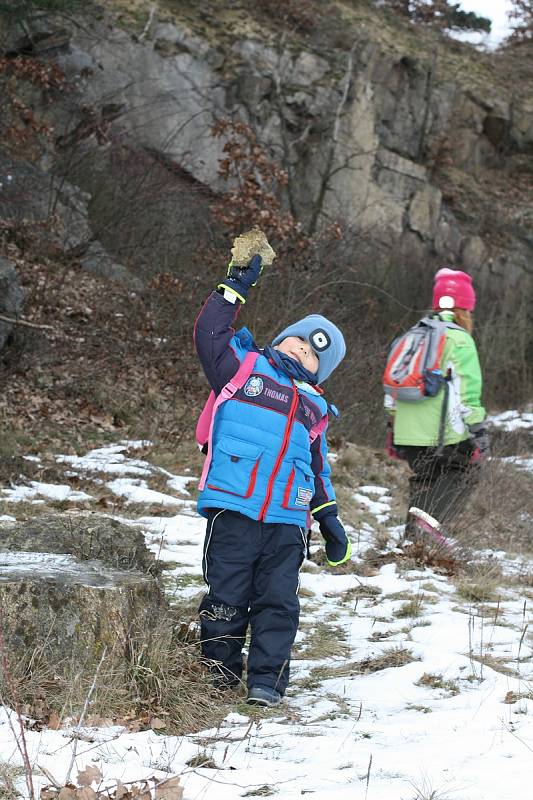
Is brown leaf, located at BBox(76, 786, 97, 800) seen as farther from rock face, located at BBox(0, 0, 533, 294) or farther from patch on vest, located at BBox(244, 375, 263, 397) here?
rock face, located at BBox(0, 0, 533, 294)

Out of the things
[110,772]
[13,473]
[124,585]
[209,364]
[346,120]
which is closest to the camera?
[110,772]

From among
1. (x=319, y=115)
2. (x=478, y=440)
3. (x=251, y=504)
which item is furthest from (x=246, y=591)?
(x=319, y=115)

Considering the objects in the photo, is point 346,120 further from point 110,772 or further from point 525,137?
point 110,772

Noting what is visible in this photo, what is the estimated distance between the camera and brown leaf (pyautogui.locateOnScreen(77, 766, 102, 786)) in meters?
2.40

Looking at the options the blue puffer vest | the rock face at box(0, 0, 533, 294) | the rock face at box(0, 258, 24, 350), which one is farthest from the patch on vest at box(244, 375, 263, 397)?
the rock face at box(0, 0, 533, 294)

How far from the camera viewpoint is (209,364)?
3820mm

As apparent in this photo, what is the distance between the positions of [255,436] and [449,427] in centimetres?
292

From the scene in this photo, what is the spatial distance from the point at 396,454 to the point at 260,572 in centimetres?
304

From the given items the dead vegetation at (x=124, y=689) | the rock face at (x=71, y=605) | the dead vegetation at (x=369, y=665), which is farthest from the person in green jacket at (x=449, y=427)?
the dead vegetation at (x=124, y=689)

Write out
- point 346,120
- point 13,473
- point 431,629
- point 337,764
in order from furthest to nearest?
point 346,120, point 13,473, point 431,629, point 337,764

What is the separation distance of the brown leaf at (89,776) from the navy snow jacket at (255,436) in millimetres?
1356

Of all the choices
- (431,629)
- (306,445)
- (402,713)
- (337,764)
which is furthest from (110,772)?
(431,629)

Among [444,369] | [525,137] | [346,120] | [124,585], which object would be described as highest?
[525,137]

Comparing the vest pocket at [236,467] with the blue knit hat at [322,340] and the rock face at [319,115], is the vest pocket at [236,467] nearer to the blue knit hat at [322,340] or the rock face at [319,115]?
the blue knit hat at [322,340]
